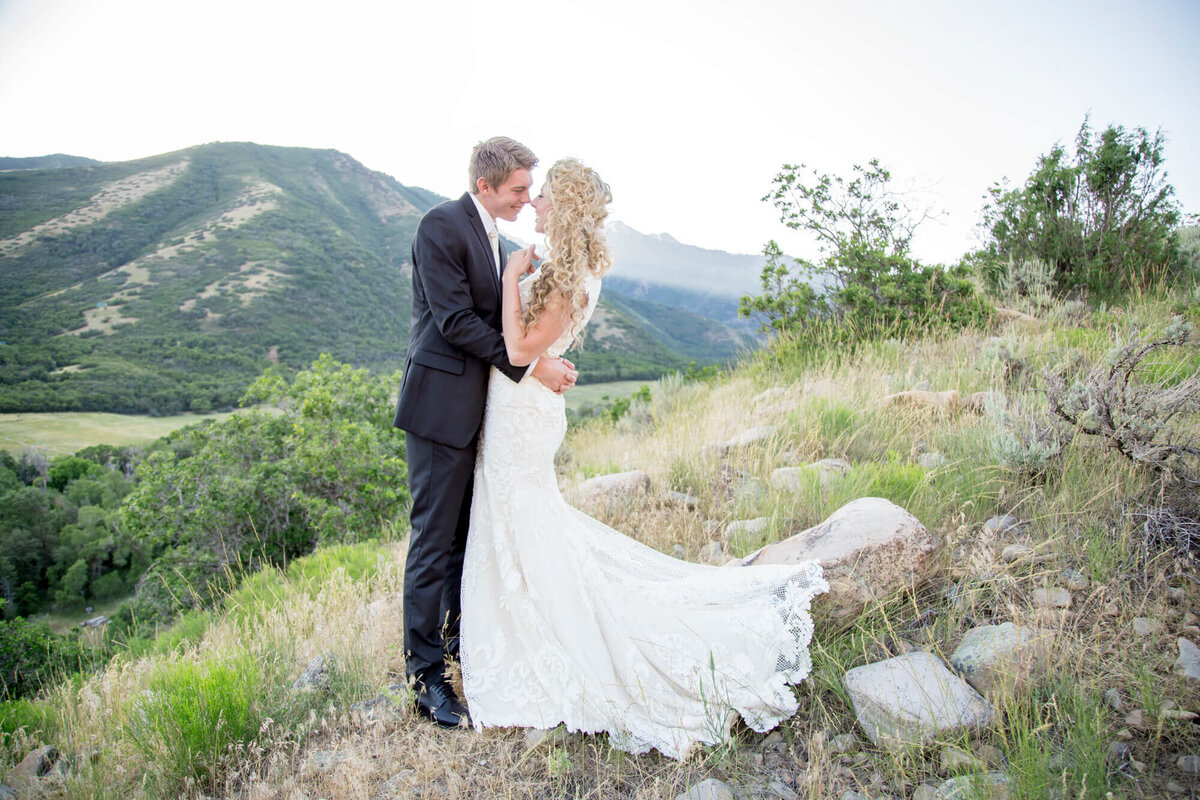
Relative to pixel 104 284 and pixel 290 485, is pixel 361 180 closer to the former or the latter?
pixel 104 284

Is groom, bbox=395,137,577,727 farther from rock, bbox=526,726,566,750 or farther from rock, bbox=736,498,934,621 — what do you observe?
rock, bbox=736,498,934,621

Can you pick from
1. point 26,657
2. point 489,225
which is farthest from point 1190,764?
point 26,657

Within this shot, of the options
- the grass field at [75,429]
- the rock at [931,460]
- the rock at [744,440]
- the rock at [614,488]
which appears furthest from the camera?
the grass field at [75,429]

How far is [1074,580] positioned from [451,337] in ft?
10.5

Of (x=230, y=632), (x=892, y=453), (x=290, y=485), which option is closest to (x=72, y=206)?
→ (x=290, y=485)

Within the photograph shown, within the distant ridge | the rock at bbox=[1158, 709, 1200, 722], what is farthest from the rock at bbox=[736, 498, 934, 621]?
Result: the distant ridge

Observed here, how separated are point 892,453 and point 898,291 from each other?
451cm

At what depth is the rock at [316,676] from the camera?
9.46 ft

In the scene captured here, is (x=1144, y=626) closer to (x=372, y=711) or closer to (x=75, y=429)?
(x=372, y=711)

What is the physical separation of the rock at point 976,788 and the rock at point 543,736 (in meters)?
1.43

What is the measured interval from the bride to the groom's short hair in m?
0.33

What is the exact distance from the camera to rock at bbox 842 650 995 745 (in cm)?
207

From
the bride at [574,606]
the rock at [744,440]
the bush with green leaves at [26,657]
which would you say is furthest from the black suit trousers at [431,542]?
the bush with green leaves at [26,657]

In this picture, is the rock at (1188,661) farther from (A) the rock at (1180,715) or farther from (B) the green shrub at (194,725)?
(B) the green shrub at (194,725)
